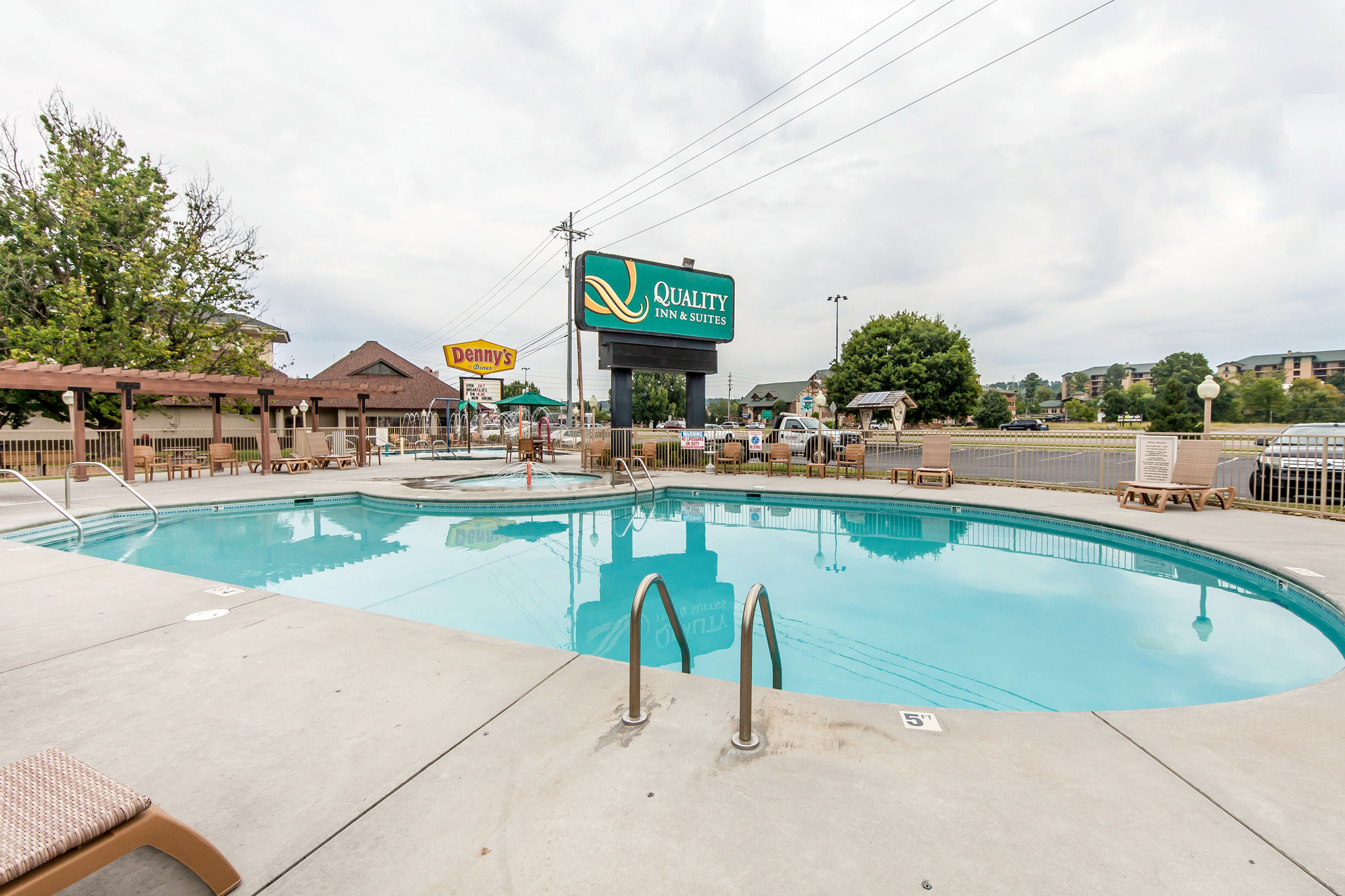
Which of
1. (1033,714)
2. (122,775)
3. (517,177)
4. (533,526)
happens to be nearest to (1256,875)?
(1033,714)

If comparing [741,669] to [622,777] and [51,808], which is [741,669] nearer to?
[622,777]

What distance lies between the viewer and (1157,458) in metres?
10.5

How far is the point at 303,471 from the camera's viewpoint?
58.1 feet

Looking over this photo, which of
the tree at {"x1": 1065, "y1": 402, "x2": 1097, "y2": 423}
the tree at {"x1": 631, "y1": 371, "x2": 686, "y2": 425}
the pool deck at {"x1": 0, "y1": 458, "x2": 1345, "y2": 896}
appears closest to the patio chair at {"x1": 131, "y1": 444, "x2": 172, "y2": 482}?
the pool deck at {"x1": 0, "y1": 458, "x2": 1345, "y2": 896}

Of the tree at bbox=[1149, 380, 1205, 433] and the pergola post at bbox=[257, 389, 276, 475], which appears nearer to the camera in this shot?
the pergola post at bbox=[257, 389, 276, 475]

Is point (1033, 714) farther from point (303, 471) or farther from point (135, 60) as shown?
point (303, 471)

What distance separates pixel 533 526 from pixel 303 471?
11850mm

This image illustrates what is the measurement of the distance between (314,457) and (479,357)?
860 centimetres

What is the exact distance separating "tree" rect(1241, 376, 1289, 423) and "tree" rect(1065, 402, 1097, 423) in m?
16.3

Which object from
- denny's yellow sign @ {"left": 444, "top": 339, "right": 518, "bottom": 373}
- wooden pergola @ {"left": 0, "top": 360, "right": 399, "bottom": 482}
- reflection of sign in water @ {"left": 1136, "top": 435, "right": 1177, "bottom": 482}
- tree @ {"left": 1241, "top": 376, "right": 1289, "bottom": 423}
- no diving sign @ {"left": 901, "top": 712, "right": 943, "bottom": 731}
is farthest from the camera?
tree @ {"left": 1241, "top": 376, "right": 1289, "bottom": 423}

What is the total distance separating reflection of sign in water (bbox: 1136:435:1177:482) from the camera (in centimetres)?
1034

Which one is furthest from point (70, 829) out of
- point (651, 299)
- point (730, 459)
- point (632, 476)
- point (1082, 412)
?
point (1082, 412)

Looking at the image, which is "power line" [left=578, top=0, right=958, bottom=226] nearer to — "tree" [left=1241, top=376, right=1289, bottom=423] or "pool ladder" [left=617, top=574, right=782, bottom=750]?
"pool ladder" [left=617, top=574, right=782, bottom=750]

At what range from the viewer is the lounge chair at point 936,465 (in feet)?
43.3
